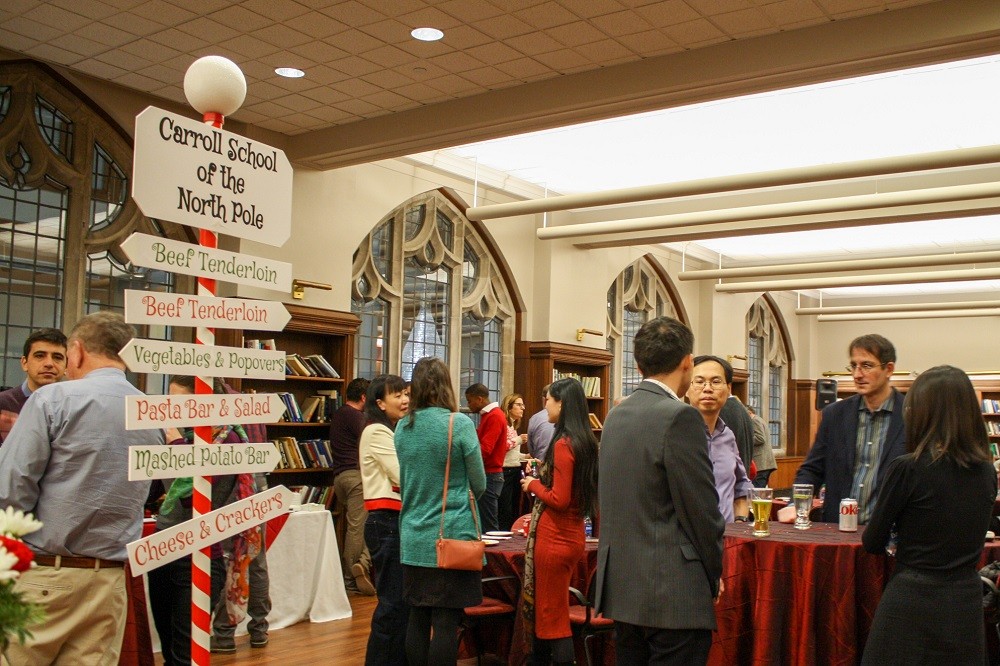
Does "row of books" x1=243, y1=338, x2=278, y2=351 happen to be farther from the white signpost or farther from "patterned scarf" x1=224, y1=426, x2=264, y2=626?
the white signpost

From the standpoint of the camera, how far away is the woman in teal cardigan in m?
4.08

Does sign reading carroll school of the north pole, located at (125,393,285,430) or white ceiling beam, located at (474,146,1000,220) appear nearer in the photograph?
sign reading carroll school of the north pole, located at (125,393,285,430)

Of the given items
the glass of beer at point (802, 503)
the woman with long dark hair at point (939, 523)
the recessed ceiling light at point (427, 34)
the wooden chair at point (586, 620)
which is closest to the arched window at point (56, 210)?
the recessed ceiling light at point (427, 34)

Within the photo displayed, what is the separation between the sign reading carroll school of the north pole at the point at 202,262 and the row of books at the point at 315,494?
5083mm

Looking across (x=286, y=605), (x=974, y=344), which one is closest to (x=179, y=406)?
(x=286, y=605)

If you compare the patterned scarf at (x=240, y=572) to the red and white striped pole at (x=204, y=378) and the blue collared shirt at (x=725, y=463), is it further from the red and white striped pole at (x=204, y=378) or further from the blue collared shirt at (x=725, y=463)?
the red and white striped pole at (x=204, y=378)

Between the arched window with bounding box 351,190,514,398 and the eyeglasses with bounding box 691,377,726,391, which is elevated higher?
the arched window with bounding box 351,190,514,398

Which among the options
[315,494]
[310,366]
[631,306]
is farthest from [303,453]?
[631,306]

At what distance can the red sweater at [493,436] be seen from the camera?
743 centimetres

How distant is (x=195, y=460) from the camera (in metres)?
2.53

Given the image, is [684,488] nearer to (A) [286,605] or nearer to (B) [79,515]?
(B) [79,515]

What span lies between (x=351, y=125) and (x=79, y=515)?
199 inches

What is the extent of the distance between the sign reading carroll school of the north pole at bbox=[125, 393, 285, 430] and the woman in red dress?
1.68 meters

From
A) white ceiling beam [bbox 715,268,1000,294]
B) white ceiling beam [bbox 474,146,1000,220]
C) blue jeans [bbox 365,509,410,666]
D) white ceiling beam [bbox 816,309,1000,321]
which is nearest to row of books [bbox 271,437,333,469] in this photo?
white ceiling beam [bbox 474,146,1000,220]
